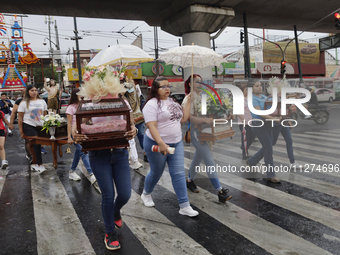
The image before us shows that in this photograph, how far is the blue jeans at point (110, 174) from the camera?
3.31m

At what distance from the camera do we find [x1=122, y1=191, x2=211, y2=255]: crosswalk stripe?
3.29 m

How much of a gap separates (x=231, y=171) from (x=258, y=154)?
0.56 metres

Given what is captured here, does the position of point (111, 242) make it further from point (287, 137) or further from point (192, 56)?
point (192, 56)

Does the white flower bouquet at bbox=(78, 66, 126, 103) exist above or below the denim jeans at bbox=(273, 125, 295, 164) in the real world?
above

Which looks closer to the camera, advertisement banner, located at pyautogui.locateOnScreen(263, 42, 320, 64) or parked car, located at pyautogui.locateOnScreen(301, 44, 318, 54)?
advertisement banner, located at pyautogui.locateOnScreen(263, 42, 320, 64)

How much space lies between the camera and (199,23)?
12.8 m

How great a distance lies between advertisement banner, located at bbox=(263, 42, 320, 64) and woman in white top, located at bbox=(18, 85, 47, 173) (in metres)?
45.3

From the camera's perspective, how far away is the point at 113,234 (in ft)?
11.1

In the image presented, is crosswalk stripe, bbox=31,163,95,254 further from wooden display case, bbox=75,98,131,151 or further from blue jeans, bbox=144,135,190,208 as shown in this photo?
blue jeans, bbox=144,135,190,208

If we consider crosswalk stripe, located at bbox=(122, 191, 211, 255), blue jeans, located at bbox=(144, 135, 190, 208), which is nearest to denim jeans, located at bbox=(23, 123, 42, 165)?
crosswalk stripe, located at bbox=(122, 191, 211, 255)

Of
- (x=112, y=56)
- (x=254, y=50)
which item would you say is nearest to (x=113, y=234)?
(x=112, y=56)

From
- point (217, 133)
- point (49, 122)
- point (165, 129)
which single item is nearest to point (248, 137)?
point (217, 133)

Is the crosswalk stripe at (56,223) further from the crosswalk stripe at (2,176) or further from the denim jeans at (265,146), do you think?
the denim jeans at (265,146)

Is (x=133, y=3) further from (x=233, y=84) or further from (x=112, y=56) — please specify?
(x=233, y=84)
